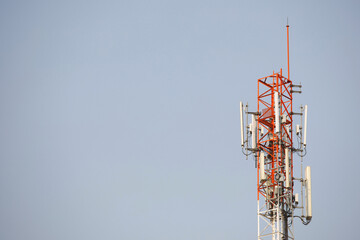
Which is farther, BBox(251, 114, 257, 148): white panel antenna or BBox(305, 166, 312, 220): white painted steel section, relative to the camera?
BBox(251, 114, 257, 148): white panel antenna

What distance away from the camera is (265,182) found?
10550 centimetres

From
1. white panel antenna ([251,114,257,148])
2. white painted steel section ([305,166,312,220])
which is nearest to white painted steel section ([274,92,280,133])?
white panel antenna ([251,114,257,148])

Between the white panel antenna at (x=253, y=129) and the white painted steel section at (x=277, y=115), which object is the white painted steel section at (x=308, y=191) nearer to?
the white painted steel section at (x=277, y=115)

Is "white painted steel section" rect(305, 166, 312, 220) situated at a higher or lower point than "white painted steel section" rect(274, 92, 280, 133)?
lower

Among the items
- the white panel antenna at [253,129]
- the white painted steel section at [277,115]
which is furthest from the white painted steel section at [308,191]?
the white panel antenna at [253,129]

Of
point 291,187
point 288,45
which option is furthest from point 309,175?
point 288,45

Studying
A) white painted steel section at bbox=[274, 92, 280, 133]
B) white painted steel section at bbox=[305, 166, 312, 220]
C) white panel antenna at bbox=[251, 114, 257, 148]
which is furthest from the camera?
white panel antenna at bbox=[251, 114, 257, 148]

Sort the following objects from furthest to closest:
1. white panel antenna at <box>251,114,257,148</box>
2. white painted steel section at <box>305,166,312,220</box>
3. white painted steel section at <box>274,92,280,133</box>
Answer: white panel antenna at <box>251,114,257,148</box> < white painted steel section at <box>274,92,280,133</box> < white painted steel section at <box>305,166,312,220</box>

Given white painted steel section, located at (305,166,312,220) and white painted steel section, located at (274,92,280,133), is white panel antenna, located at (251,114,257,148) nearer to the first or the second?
white painted steel section, located at (274,92,280,133)

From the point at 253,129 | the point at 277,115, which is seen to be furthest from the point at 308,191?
the point at 253,129

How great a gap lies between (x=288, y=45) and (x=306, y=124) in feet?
25.4

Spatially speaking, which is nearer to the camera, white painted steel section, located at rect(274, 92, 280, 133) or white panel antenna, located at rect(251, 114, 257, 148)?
white painted steel section, located at rect(274, 92, 280, 133)

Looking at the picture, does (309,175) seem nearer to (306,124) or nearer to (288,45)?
(306,124)

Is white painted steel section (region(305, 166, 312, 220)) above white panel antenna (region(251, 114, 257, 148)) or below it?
below
